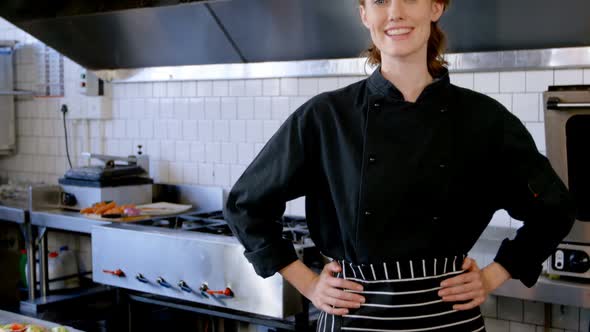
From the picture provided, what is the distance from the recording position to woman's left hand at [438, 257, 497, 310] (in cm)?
174

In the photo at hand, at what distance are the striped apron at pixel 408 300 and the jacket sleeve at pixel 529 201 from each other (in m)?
0.22

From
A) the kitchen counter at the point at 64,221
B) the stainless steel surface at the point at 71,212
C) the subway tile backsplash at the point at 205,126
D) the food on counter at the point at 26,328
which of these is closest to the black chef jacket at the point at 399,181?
the food on counter at the point at 26,328

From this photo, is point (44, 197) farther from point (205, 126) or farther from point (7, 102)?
point (7, 102)

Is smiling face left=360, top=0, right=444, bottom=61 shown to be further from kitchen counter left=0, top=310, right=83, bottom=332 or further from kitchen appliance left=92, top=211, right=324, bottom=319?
kitchen appliance left=92, top=211, right=324, bottom=319

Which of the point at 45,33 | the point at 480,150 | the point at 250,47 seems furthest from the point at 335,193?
the point at 45,33

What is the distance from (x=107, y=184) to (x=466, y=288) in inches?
134

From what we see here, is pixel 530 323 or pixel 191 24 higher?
pixel 191 24

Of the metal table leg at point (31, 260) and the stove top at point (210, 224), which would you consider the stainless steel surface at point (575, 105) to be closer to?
the stove top at point (210, 224)

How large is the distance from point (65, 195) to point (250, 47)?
1.60m

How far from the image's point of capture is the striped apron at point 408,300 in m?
1.73

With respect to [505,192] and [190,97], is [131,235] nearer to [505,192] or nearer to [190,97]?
[190,97]

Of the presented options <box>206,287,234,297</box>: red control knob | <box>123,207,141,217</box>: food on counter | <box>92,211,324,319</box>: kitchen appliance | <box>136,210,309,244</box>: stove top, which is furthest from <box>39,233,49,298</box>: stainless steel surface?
<box>206,287,234,297</box>: red control knob

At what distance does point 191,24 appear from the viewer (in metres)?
4.43

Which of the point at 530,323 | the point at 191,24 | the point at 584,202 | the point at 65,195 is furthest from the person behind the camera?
the point at 65,195
